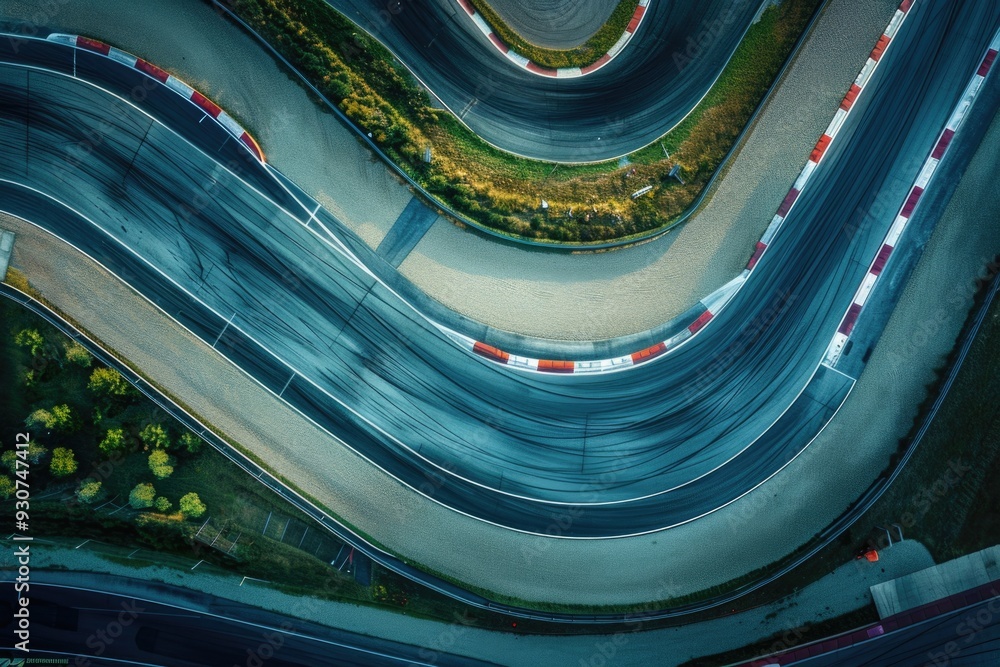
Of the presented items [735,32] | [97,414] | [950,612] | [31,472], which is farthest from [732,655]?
[31,472]

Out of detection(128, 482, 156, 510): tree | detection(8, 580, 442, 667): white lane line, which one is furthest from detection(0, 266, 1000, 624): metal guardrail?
detection(8, 580, 442, 667): white lane line

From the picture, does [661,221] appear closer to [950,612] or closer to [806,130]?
[806,130]

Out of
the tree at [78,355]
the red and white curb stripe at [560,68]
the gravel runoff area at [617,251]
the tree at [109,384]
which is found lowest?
the tree at [109,384]

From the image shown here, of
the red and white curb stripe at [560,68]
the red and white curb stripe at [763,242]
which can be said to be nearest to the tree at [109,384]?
the red and white curb stripe at [763,242]

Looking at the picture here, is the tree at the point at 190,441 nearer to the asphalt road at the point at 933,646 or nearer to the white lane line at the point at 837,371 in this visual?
the white lane line at the point at 837,371

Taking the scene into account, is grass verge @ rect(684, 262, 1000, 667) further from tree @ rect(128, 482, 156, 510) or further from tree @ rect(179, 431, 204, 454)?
tree @ rect(128, 482, 156, 510)

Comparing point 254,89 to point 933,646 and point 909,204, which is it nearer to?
point 909,204
